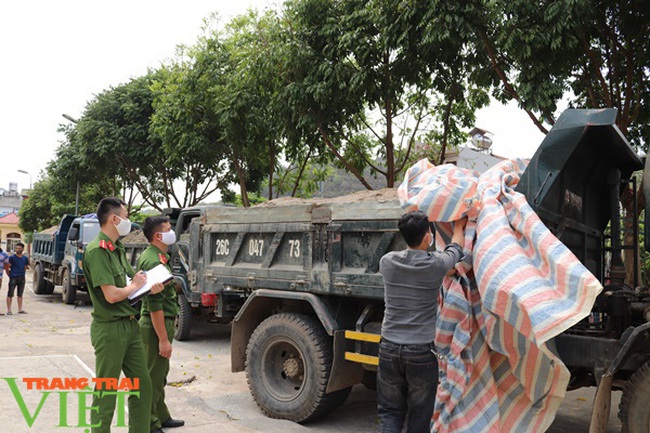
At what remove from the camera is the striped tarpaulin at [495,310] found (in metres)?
3.50

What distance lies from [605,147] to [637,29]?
460 centimetres

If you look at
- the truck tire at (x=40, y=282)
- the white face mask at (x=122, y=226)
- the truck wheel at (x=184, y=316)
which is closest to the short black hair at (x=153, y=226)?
the white face mask at (x=122, y=226)

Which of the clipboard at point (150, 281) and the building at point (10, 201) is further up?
the building at point (10, 201)

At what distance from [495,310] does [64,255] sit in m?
15.4

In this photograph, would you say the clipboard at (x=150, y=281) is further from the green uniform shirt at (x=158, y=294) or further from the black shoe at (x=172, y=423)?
the black shoe at (x=172, y=423)

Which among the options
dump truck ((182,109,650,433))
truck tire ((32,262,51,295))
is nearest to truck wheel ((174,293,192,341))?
dump truck ((182,109,650,433))

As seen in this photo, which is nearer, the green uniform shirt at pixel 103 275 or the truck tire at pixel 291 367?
the green uniform shirt at pixel 103 275

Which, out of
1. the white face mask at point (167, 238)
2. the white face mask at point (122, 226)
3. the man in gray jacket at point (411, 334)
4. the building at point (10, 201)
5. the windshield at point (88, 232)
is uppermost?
the building at point (10, 201)

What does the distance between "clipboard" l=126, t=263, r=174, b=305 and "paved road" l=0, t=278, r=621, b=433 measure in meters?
1.49

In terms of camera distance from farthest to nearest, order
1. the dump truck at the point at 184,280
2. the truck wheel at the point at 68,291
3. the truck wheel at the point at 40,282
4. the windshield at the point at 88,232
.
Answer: the truck wheel at the point at 40,282, the truck wheel at the point at 68,291, the windshield at the point at 88,232, the dump truck at the point at 184,280

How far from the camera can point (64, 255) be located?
54.0 feet

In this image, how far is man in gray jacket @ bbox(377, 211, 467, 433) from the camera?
3.43 m

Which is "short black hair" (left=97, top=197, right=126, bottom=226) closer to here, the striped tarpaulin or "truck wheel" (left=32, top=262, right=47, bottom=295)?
the striped tarpaulin

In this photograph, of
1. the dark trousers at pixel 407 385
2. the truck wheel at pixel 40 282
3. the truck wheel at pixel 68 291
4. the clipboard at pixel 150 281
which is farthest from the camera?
the truck wheel at pixel 40 282
